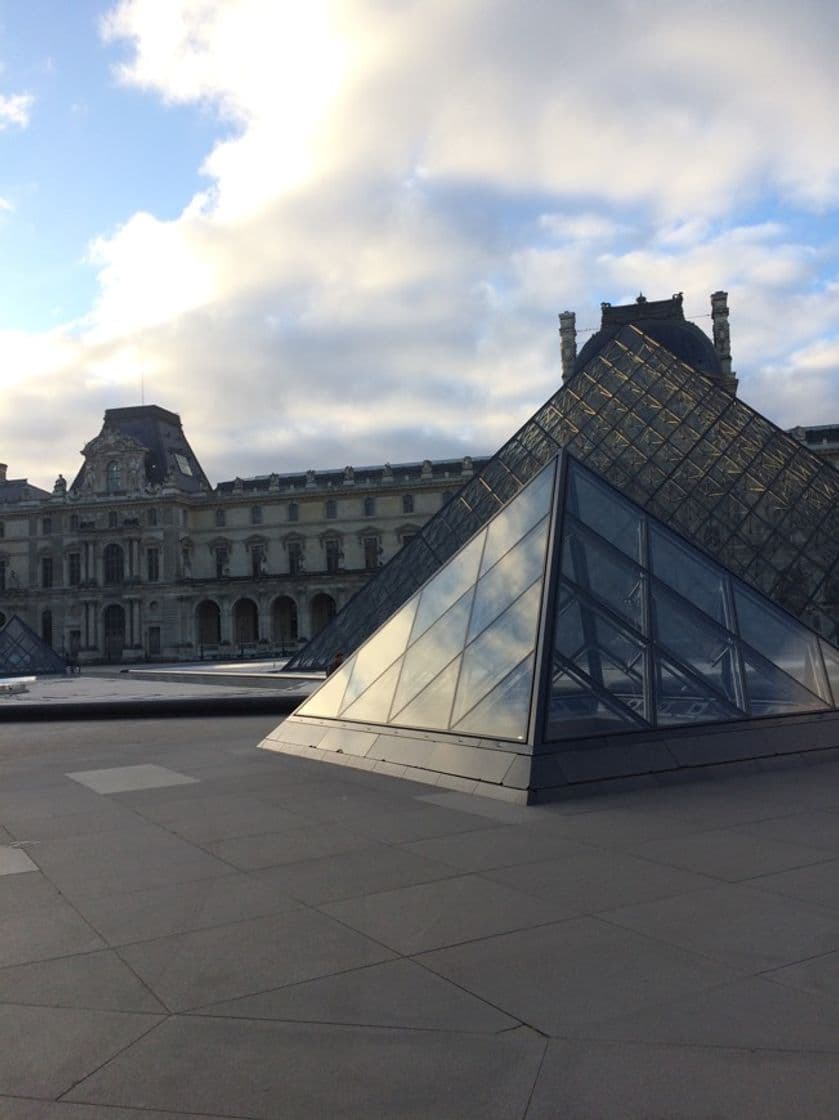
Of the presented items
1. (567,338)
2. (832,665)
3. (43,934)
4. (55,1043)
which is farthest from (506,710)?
(567,338)

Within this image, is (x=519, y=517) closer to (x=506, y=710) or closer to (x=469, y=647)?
(x=469, y=647)

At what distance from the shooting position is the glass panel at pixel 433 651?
1073 cm

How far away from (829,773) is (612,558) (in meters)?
3.07

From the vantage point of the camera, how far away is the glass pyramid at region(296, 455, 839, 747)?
9.28 meters

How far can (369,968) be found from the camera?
4.15m

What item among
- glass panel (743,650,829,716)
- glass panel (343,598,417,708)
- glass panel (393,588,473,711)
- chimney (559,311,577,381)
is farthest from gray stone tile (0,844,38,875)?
chimney (559,311,577,381)

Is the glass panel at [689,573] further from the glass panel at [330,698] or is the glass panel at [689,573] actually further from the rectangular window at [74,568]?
the rectangular window at [74,568]

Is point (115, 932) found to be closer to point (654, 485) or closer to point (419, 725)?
point (419, 725)

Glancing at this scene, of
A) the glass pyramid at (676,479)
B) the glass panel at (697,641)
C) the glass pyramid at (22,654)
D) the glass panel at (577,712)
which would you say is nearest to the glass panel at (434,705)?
the glass panel at (577,712)

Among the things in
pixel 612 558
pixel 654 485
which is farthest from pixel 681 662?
pixel 654 485

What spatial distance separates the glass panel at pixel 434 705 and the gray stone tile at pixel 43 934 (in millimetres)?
4991

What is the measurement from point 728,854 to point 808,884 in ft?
2.54

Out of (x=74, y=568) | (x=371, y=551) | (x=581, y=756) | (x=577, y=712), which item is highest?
(x=371, y=551)

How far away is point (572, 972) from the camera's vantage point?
4.02m
